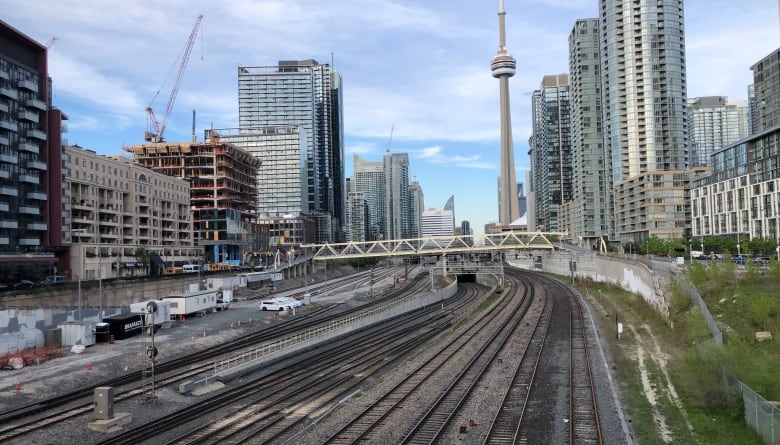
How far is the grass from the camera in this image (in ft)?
73.0

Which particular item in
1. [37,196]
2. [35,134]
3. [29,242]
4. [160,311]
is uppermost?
[35,134]

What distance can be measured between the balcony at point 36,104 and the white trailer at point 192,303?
42.1 m

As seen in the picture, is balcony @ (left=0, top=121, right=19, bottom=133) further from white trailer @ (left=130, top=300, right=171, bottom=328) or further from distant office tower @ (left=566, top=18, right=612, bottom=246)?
distant office tower @ (left=566, top=18, right=612, bottom=246)

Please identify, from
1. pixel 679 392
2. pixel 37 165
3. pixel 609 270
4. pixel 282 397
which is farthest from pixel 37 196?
pixel 609 270

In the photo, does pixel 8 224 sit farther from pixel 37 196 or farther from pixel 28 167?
pixel 28 167

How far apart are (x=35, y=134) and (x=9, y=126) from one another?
3962mm

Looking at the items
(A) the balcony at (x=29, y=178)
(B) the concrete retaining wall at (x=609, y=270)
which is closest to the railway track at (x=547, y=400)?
(B) the concrete retaining wall at (x=609, y=270)

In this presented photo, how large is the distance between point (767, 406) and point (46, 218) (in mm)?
91301

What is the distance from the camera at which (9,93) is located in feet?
266

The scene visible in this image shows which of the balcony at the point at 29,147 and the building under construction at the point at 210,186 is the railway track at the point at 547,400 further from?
the building under construction at the point at 210,186

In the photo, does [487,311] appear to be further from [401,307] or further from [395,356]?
[395,356]

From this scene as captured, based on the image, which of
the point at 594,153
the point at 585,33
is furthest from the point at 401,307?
the point at 585,33

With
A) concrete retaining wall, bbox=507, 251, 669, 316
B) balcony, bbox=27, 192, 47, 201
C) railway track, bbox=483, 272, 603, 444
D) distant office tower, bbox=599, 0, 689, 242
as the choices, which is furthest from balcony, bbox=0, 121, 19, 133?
distant office tower, bbox=599, 0, 689, 242

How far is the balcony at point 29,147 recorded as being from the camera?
272 feet
